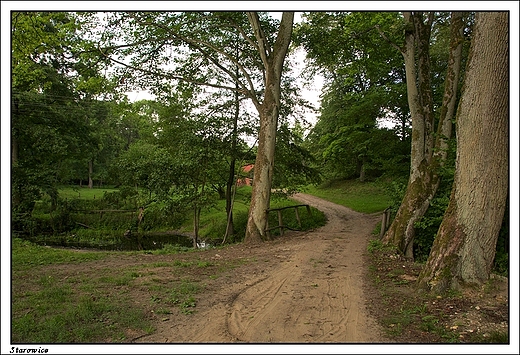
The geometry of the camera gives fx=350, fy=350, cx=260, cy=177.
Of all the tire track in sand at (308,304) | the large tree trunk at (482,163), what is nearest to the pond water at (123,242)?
the tire track in sand at (308,304)

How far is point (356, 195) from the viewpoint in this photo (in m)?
28.0

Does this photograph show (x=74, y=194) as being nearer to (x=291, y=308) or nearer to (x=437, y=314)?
(x=291, y=308)

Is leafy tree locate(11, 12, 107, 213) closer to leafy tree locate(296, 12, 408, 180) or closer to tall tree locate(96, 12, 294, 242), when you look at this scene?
tall tree locate(96, 12, 294, 242)

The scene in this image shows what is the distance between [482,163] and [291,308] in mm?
3549

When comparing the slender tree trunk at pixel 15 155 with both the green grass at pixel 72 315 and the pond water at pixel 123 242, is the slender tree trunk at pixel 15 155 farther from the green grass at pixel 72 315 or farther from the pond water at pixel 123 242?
the green grass at pixel 72 315

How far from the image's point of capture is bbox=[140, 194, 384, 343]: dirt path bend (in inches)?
166

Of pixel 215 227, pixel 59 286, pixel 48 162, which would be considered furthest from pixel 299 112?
pixel 48 162

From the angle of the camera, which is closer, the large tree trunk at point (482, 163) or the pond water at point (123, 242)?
the large tree trunk at point (482, 163)

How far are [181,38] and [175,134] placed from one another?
4456 mm

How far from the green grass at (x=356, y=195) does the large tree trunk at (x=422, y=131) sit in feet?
30.8

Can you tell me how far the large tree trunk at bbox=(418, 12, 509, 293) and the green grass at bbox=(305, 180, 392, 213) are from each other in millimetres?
13866

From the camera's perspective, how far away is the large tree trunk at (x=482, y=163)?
5.13 m

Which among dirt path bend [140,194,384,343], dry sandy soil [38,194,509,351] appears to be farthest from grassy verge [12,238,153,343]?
dirt path bend [140,194,384,343]

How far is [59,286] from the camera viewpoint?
5918 millimetres
